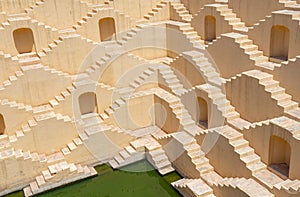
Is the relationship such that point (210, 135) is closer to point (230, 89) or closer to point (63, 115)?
point (230, 89)

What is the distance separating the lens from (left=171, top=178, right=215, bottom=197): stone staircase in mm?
10016

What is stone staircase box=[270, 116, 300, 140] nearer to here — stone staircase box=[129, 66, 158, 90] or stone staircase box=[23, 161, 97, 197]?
stone staircase box=[129, 66, 158, 90]

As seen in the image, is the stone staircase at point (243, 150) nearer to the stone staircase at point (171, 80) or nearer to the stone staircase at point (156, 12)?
the stone staircase at point (171, 80)

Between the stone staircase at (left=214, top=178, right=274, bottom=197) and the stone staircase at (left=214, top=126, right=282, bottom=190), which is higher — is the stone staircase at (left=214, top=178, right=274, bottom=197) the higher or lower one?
the lower one

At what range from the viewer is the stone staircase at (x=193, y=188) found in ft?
32.9

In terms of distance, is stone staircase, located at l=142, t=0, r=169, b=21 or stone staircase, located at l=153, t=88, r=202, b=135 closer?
stone staircase, located at l=153, t=88, r=202, b=135

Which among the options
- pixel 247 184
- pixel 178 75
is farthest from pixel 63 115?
pixel 247 184

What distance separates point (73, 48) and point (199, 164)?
648 centimetres

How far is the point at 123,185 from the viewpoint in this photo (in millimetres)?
11336

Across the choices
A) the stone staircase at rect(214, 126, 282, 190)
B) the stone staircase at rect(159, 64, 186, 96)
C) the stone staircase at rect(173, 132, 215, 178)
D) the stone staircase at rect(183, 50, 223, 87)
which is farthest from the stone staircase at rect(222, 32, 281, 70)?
the stone staircase at rect(173, 132, 215, 178)

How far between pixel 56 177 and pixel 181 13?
344 inches

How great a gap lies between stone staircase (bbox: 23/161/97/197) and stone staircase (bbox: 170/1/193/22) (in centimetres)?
768

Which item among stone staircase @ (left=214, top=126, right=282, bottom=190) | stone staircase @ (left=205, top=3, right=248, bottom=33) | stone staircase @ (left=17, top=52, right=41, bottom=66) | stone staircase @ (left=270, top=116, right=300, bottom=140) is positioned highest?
stone staircase @ (left=205, top=3, right=248, bottom=33)

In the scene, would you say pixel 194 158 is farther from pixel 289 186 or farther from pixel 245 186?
pixel 289 186
